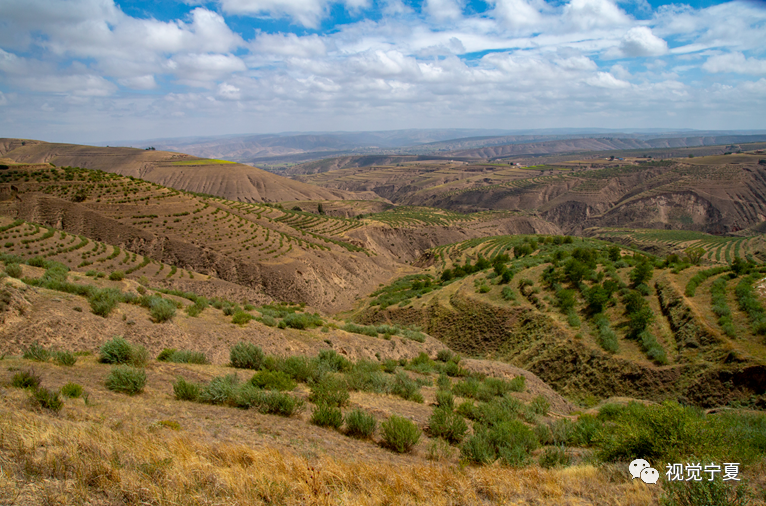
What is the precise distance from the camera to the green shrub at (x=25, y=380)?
6727 mm

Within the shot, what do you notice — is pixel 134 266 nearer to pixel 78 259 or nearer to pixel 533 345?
pixel 78 259

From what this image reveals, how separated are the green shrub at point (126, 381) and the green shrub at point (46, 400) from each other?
5.06 ft

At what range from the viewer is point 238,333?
1535 cm

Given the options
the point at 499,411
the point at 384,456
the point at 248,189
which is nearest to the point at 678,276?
the point at 499,411

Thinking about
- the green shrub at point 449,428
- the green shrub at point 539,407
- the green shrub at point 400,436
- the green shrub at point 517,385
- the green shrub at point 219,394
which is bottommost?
the green shrub at point 517,385

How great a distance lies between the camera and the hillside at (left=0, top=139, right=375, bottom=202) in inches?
4281

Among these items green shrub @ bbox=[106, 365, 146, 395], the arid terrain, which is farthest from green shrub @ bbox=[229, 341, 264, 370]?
green shrub @ bbox=[106, 365, 146, 395]

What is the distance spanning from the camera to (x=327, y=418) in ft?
24.6

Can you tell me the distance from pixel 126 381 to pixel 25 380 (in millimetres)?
1580

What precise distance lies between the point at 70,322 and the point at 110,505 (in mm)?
10720

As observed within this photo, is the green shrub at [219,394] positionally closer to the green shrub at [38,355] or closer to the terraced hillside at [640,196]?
the green shrub at [38,355]

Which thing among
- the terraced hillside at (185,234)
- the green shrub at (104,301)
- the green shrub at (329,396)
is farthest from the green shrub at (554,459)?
the terraced hillside at (185,234)

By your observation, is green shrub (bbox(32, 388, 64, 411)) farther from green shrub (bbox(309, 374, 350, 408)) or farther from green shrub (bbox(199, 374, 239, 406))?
green shrub (bbox(309, 374, 350, 408))

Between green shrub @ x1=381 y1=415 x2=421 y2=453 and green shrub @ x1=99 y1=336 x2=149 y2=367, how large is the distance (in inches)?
270
